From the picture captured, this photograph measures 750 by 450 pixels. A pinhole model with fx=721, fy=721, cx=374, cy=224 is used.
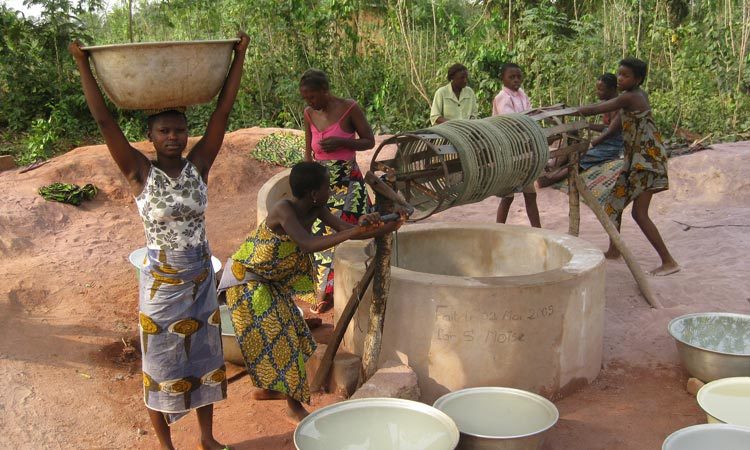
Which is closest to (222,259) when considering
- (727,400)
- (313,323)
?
(313,323)

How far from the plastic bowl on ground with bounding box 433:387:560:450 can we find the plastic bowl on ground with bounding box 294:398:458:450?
130 mm

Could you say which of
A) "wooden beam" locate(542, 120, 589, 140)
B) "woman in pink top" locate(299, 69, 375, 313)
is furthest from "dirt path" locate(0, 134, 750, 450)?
"wooden beam" locate(542, 120, 589, 140)

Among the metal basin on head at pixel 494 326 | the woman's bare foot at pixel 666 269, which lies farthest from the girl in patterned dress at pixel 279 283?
the woman's bare foot at pixel 666 269

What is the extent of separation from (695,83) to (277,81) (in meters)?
5.77

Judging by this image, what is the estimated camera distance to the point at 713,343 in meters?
3.79

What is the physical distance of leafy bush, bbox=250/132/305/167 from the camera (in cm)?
788

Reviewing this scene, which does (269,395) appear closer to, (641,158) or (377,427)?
(377,427)

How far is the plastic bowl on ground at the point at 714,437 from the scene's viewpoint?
2697mm

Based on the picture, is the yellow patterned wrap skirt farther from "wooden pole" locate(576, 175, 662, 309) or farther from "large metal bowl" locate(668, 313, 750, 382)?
"wooden pole" locate(576, 175, 662, 309)

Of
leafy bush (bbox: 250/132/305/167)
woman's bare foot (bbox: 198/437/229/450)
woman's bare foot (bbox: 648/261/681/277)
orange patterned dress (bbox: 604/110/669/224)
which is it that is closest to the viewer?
woman's bare foot (bbox: 198/437/229/450)

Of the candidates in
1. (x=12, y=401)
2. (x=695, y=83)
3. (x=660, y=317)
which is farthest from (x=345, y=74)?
(x=12, y=401)

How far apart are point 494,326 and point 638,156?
7.02 ft

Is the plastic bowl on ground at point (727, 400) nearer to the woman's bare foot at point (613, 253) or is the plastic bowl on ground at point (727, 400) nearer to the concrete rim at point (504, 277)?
the concrete rim at point (504, 277)

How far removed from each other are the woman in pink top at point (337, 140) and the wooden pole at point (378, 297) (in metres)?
1.08
